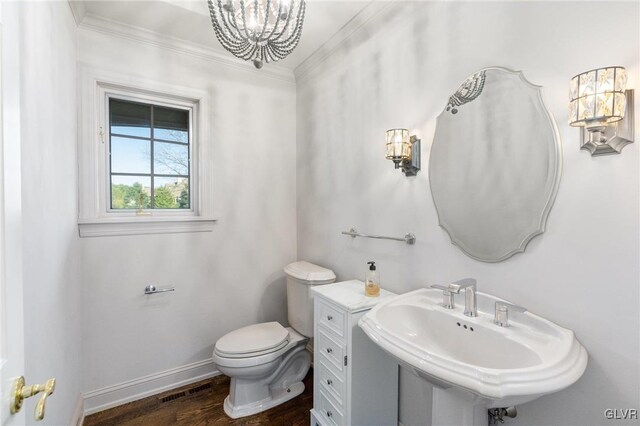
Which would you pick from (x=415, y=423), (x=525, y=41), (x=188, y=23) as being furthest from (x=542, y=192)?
(x=188, y=23)

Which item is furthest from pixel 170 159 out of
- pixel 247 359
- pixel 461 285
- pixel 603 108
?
pixel 603 108

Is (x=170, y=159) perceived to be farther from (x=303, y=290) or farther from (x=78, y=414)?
(x=78, y=414)

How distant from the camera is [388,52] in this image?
1728mm

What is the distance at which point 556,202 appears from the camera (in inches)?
42.1

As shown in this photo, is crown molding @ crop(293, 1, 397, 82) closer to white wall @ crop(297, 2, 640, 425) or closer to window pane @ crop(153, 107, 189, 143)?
white wall @ crop(297, 2, 640, 425)

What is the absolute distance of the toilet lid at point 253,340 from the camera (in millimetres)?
1875

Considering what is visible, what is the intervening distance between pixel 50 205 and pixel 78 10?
4.15 feet

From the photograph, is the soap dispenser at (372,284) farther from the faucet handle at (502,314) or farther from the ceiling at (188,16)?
the ceiling at (188,16)

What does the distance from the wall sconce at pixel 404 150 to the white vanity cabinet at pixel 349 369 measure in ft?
2.35

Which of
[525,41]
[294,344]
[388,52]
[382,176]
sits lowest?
[294,344]

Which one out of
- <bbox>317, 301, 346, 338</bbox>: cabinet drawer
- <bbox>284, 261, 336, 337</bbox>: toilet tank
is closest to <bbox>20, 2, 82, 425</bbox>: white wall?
<bbox>317, 301, 346, 338</bbox>: cabinet drawer

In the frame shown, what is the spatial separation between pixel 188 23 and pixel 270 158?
1.07 metres

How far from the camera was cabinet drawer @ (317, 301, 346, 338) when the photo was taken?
4.98 ft

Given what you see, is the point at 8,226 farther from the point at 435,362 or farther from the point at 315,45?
the point at 315,45
